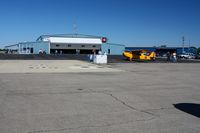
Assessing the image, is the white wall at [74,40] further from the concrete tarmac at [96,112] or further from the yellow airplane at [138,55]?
the concrete tarmac at [96,112]

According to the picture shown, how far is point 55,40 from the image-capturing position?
10588cm

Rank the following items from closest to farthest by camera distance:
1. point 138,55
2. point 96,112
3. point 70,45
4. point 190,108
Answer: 1. point 96,112
2. point 190,108
3. point 138,55
4. point 70,45

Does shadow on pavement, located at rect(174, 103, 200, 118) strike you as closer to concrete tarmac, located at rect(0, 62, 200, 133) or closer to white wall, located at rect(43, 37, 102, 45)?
concrete tarmac, located at rect(0, 62, 200, 133)

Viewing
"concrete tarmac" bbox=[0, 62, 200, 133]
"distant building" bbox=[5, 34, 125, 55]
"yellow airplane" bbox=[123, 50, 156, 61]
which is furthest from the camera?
"distant building" bbox=[5, 34, 125, 55]

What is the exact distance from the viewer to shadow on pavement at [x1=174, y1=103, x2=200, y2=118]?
8122 mm

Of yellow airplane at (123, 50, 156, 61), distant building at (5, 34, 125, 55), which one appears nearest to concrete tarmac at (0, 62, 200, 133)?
yellow airplane at (123, 50, 156, 61)

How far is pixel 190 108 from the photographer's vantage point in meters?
8.79

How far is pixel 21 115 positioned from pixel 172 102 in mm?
4970

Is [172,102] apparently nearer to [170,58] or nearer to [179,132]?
[179,132]

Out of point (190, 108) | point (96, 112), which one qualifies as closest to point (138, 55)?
point (190, 108)

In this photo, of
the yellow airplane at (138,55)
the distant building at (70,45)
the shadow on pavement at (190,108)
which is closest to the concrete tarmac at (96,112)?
the shadow on pavement at (190,108)

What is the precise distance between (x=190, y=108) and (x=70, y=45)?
99.8m

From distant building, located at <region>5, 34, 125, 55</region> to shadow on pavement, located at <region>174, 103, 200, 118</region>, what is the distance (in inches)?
3730

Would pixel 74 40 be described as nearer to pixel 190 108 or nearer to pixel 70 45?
pixel 70 45
